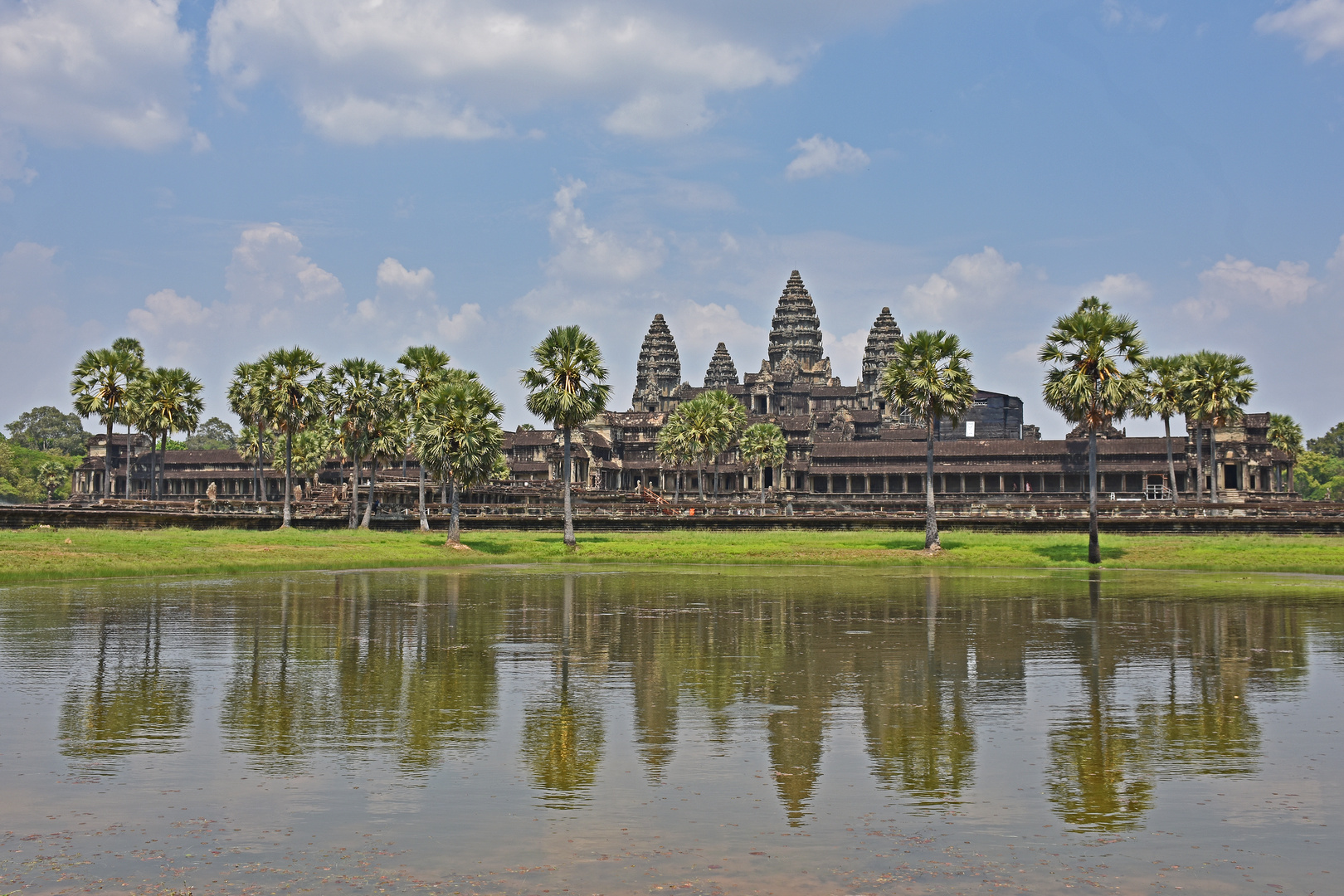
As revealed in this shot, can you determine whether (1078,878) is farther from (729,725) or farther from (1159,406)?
(1159,406)

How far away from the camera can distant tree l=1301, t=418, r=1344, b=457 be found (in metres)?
192

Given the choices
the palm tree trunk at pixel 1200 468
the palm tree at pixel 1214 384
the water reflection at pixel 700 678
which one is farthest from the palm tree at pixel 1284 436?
the water reflection at pixel 700 678

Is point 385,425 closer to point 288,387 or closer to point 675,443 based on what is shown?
point 288,387

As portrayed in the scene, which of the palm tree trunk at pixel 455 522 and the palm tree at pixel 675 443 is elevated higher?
the palm tree at pixel 675 443

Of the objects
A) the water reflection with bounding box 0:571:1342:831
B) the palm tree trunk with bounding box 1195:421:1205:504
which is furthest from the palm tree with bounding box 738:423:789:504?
the water reflection with bounding box 0:571:1342:831

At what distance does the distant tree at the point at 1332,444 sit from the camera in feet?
630

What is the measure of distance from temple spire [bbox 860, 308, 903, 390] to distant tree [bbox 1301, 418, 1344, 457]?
6798 cm

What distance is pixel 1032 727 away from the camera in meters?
16.8

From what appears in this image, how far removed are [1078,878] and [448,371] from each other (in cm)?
7309

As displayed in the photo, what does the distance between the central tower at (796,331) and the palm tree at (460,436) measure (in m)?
123

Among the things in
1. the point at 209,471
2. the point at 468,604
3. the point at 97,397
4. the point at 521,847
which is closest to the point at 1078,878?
the point at 521,847

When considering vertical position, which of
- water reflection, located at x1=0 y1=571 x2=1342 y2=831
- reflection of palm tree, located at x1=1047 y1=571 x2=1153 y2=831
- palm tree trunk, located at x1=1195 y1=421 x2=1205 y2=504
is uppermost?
palm tree trunk, located at x1=1195 y1=421 x2=1205 y2=504

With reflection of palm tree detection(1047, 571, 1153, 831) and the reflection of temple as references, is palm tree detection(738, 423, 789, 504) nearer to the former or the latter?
the reflection of temple

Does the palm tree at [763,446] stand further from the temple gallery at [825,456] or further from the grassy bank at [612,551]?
the grassy bank at [612,551]
